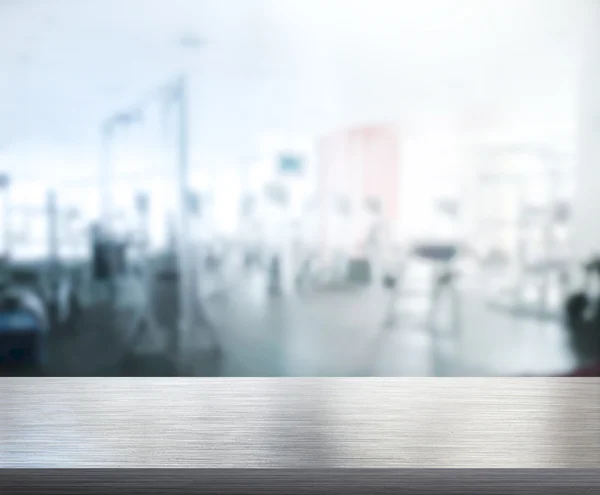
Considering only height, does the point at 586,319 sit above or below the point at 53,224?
below

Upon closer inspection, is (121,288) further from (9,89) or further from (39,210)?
(9,89)

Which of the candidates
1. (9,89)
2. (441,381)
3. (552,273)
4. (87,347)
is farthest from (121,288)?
(441,381)

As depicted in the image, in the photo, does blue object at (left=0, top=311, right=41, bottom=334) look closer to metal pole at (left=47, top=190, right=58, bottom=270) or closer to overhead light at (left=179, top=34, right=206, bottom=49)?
metal pole at (left=47, top=190, right=58, bottom=270)

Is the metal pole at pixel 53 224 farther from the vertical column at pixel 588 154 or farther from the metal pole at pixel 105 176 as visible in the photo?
the vertical column at pixel 588 154

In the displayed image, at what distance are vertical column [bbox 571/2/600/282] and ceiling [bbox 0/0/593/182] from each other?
0.24 metres

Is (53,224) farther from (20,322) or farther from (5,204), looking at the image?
(20,322)

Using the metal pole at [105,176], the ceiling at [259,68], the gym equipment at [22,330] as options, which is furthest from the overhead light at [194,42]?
the gym equipment at [22,330]

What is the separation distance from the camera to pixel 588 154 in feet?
10.6

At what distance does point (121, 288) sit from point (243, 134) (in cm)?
100

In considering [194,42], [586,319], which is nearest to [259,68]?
[194,42]

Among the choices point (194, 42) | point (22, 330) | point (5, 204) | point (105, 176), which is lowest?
point (22, 330)

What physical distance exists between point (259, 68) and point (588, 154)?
6.00 feet

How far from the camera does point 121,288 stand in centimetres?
303

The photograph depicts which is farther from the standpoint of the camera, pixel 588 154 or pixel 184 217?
pixel 588 154
